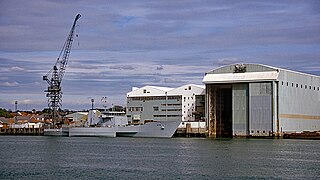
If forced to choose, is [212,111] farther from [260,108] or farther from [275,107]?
[275,107]

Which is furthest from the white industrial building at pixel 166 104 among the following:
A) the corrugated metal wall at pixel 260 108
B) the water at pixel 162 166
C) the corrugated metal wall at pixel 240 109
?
the water at pixel 162 166

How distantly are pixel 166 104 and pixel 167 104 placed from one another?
238mm

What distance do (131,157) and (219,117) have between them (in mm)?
54795

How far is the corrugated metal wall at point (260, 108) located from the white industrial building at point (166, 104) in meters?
15.1

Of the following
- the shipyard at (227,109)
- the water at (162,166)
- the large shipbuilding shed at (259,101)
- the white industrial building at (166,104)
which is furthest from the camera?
the white industrial building at (166,104)

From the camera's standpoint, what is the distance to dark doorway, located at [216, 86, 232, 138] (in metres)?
109

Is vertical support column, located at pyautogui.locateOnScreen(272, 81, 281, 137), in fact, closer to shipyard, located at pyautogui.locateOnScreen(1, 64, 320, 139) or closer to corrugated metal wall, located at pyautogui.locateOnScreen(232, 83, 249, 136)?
shipyard, located at pyautogui.locateOnScreen(1, 64, 320, 139)

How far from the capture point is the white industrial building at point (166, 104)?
11750 centimetres

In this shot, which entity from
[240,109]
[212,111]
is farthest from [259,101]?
[212,111]

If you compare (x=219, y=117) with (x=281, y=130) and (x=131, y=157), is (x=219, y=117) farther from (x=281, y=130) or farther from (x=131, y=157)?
(x=131, y=157)

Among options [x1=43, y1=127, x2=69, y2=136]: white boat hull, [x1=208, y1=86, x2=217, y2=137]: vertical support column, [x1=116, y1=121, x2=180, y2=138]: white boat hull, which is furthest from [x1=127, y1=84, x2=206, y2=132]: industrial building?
[x1=43, y1=127, x2=69, y2=136]: white boat hull

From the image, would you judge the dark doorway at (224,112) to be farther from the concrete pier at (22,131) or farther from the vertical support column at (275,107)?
the concrete pier at (22,131)

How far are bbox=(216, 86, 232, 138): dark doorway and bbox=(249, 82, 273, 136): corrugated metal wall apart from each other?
8.20 metres

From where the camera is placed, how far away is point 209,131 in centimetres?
10731
